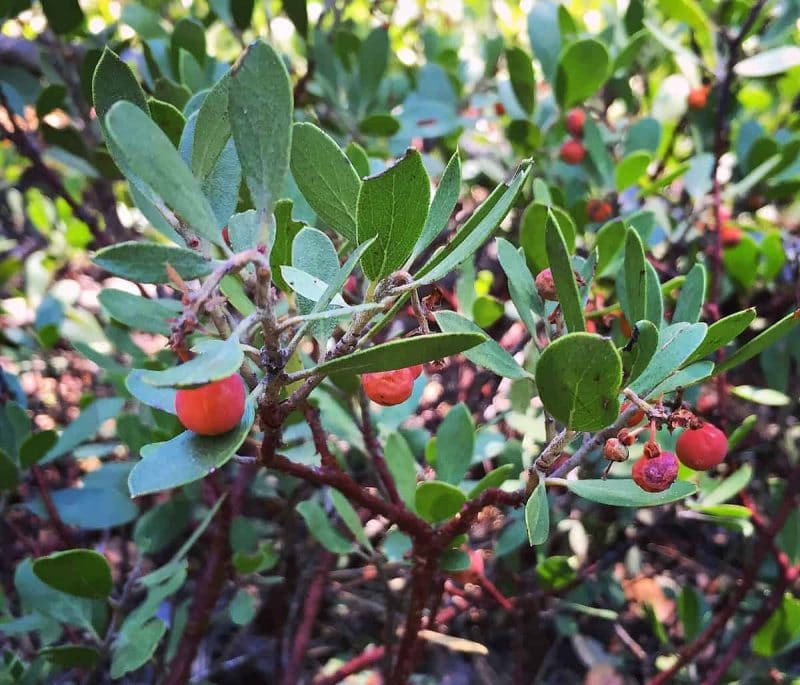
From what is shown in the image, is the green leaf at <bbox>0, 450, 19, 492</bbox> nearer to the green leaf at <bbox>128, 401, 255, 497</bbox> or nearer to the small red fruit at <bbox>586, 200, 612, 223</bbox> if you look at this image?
the green leaf at <bbox>128, 401, 255, 497</bbox>

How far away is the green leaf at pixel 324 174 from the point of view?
625mm

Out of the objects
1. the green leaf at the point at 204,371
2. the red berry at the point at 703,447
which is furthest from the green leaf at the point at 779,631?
the green leaf at the point at 204,371

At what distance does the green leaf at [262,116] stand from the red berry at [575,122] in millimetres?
1160

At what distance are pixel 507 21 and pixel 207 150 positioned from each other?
2440 mm

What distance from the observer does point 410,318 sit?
5.78 ft

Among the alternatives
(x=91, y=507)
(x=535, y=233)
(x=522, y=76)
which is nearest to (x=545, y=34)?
(x=522, y=76)

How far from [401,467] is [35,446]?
0.63 m

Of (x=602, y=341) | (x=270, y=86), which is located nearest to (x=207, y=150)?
(x=270, y=86)

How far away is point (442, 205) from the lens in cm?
66

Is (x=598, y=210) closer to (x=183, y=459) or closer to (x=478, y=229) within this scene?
(x=478, y=229)

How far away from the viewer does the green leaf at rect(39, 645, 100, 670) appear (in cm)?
97

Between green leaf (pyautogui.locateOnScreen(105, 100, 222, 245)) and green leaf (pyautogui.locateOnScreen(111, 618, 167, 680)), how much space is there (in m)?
0.70

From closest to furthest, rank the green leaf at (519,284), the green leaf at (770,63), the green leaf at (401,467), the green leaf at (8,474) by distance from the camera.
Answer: the green leaf at (519,284), the green leaf at (401,467), the green leaf at (8,474), the green leaf at (770,63)

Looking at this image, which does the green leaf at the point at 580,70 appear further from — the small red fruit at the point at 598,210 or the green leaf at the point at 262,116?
the green leaf at the point at 262,116
